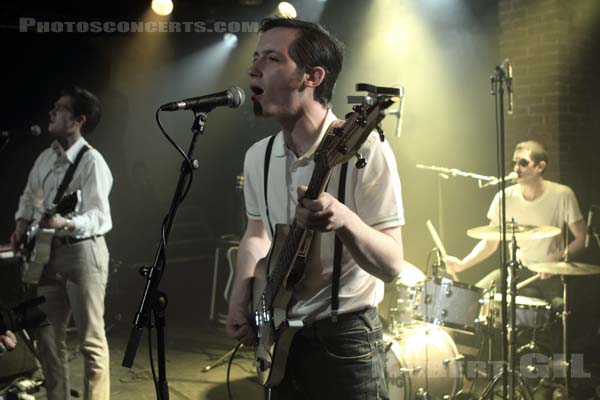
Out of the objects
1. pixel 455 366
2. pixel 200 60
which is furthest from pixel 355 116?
pixel 200 60

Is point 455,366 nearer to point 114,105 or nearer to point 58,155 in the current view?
point 58,155

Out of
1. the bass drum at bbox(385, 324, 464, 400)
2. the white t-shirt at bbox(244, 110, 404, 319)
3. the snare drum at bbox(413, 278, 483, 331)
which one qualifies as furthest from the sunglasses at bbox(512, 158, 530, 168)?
the white t-shirt at bbox(244, 110, 404, 319)

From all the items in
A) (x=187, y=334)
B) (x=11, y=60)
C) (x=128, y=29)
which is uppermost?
(x=128, y=29)

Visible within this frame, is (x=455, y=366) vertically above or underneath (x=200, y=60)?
underneath

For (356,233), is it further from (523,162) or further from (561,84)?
(561,84)

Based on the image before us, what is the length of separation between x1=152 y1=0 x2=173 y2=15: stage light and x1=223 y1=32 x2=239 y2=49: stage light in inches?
30.2

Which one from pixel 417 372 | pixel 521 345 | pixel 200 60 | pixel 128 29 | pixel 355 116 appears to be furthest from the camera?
pixel 200 60

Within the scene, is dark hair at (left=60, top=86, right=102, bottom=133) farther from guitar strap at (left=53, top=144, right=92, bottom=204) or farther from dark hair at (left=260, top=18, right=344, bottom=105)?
dark hair at (left=260, top=18, right=344, bottom=105)

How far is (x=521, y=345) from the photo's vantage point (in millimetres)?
4781

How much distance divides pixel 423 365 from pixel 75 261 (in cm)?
242

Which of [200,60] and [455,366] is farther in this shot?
[200,60]

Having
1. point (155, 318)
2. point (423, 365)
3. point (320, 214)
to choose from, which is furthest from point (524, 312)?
point (320, 214)

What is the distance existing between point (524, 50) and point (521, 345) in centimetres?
252

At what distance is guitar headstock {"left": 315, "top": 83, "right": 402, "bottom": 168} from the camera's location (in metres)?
1.53
